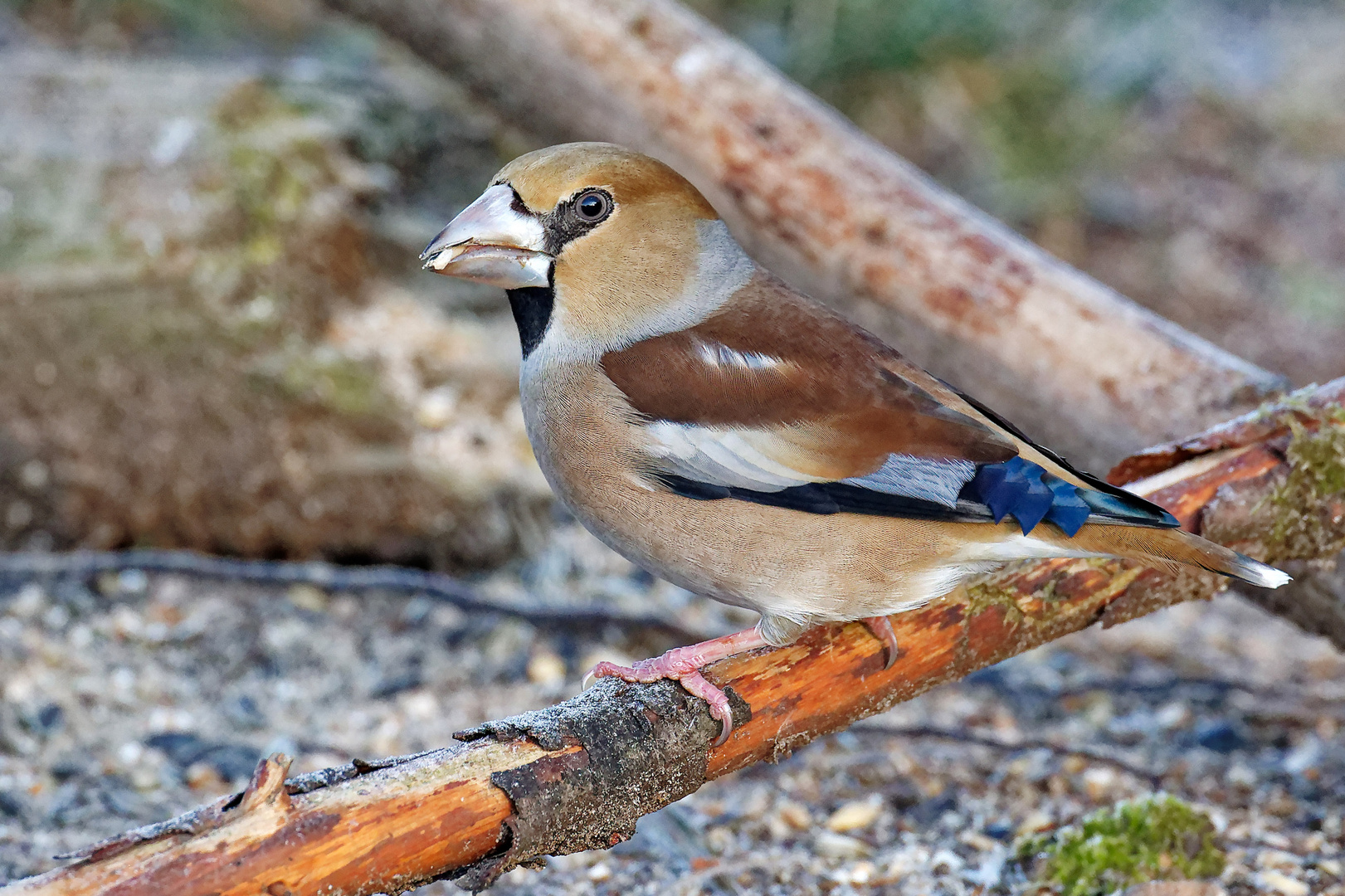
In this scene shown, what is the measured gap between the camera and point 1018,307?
3695mm

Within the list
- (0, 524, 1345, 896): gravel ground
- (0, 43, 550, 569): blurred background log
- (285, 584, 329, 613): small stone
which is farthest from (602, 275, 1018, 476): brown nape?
(0, 43, 550, 569): blurred background log


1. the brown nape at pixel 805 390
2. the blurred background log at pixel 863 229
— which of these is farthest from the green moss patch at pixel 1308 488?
the brown nape at pixel 805 390

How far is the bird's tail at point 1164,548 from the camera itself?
2.39 metres

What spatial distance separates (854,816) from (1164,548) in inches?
50.4

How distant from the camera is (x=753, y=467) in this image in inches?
98.7

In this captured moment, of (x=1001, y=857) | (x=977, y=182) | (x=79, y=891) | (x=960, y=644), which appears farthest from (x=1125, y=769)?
(x=977, y=182)

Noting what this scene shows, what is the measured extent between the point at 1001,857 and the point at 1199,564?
1.03m

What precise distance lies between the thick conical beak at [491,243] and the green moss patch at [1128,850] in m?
1.76

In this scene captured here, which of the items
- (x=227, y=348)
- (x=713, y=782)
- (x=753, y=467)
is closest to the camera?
(x=753, y=467)

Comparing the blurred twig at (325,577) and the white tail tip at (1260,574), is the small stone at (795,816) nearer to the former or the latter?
the blurred twig at (325,577)

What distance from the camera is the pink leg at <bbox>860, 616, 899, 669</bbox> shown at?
2.64 meters

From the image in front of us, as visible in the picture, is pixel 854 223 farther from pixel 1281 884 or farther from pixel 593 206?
pixel 1281 884

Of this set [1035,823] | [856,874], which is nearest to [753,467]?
[856,874]

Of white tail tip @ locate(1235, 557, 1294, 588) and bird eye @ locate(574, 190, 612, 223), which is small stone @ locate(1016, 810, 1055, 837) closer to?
white tail tip @ locate(1235, 557, 1294, 588)
